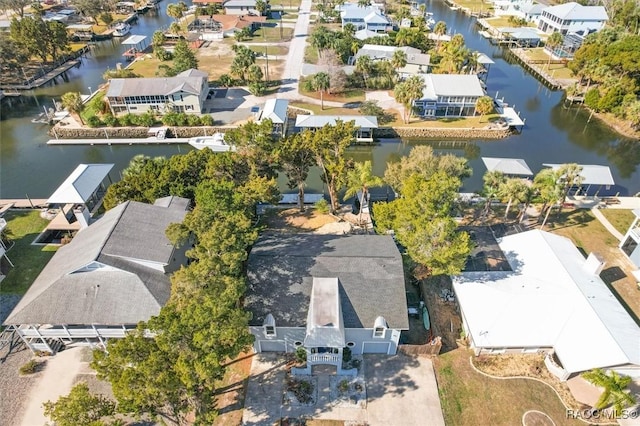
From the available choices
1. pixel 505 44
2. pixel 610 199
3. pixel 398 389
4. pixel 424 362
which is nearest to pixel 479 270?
pixel 424 362

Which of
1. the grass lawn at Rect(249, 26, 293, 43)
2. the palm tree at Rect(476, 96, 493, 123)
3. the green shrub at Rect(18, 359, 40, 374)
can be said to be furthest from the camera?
the grass lawn at Rect(249, 26, 293, 43)

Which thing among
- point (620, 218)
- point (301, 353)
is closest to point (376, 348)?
point (301, 353)

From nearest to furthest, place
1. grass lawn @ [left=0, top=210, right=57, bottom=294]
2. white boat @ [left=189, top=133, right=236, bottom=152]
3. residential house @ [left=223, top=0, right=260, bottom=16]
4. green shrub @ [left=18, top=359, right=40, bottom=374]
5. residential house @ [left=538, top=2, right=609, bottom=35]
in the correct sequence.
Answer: green shrub @ [left=18, top=359, right=40, bottom=374], grass lawn @ [left=0, top=210, right=57, bottom=294], white boat @ [left=189, top=133, right=236, bottom=152], residential house @ [left=538, top=2, right=609, bottom=35], residential house @ [left=223, top=0, right=260, bottom=16]

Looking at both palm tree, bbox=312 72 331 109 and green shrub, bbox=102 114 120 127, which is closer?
green shrub, bbox=102 114 120 127

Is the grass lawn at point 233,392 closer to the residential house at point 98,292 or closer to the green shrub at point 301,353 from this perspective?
the green shrub at point 301,353

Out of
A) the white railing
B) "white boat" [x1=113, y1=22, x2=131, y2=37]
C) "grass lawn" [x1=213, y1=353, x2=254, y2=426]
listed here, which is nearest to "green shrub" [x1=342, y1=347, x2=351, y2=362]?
the white railing

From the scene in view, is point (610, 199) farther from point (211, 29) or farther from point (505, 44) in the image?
point (211, 29)

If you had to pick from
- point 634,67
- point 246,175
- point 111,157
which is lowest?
point 111,157

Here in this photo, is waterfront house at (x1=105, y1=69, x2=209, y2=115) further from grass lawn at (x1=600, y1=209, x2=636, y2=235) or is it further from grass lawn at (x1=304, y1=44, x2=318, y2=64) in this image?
grass lawn at (x1=600, y1=209, x2=636, y2=235)
